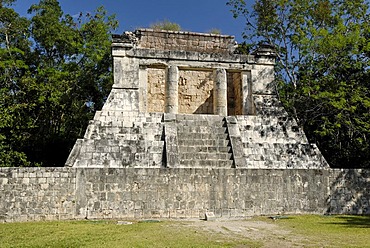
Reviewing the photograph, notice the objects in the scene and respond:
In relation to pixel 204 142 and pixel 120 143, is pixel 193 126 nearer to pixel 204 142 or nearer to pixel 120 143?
pixel 204 142

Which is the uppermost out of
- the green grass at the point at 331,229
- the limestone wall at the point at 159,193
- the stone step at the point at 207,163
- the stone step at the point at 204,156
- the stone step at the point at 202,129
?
the stone step at the point at 202,129

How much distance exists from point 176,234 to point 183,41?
30.9 ft

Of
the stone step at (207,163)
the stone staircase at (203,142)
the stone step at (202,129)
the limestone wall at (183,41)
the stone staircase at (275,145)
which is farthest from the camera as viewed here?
the limestone wall at (183,41)

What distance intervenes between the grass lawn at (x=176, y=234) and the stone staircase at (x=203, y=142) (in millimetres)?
1867

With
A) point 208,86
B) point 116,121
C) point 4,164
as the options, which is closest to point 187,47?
point 208,86

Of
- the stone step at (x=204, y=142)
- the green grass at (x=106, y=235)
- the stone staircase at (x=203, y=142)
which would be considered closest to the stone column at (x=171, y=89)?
the stone staircase at (x=203, y=142)

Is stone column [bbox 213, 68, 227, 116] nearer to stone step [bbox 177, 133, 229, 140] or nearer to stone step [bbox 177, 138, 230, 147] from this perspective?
stone step [bbox 177, 133, 229, 140]

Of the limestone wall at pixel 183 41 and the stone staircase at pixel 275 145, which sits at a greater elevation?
the limestone wall at pixel 183 41

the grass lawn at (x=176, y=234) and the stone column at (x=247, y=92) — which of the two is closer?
the grass lawn at (x=176, y=234)

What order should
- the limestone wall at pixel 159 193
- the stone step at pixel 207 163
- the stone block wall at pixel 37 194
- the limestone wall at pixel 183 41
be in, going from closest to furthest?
the stone block wall at pixel 37 194, the limestone wall at pixel 159 193, the stone step at pixel 207 163, the limestone wall at pixel 183 41

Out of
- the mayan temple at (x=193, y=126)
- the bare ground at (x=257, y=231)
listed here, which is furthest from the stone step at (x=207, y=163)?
the bare ground at (x=257, y=231)

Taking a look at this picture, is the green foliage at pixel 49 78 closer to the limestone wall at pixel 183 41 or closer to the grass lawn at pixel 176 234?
the limestone wall at pixel 183 41

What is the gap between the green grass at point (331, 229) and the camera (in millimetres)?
5512

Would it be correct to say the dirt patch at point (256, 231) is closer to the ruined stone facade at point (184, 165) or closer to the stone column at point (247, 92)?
the ruined stone facade at point (184, 165)
